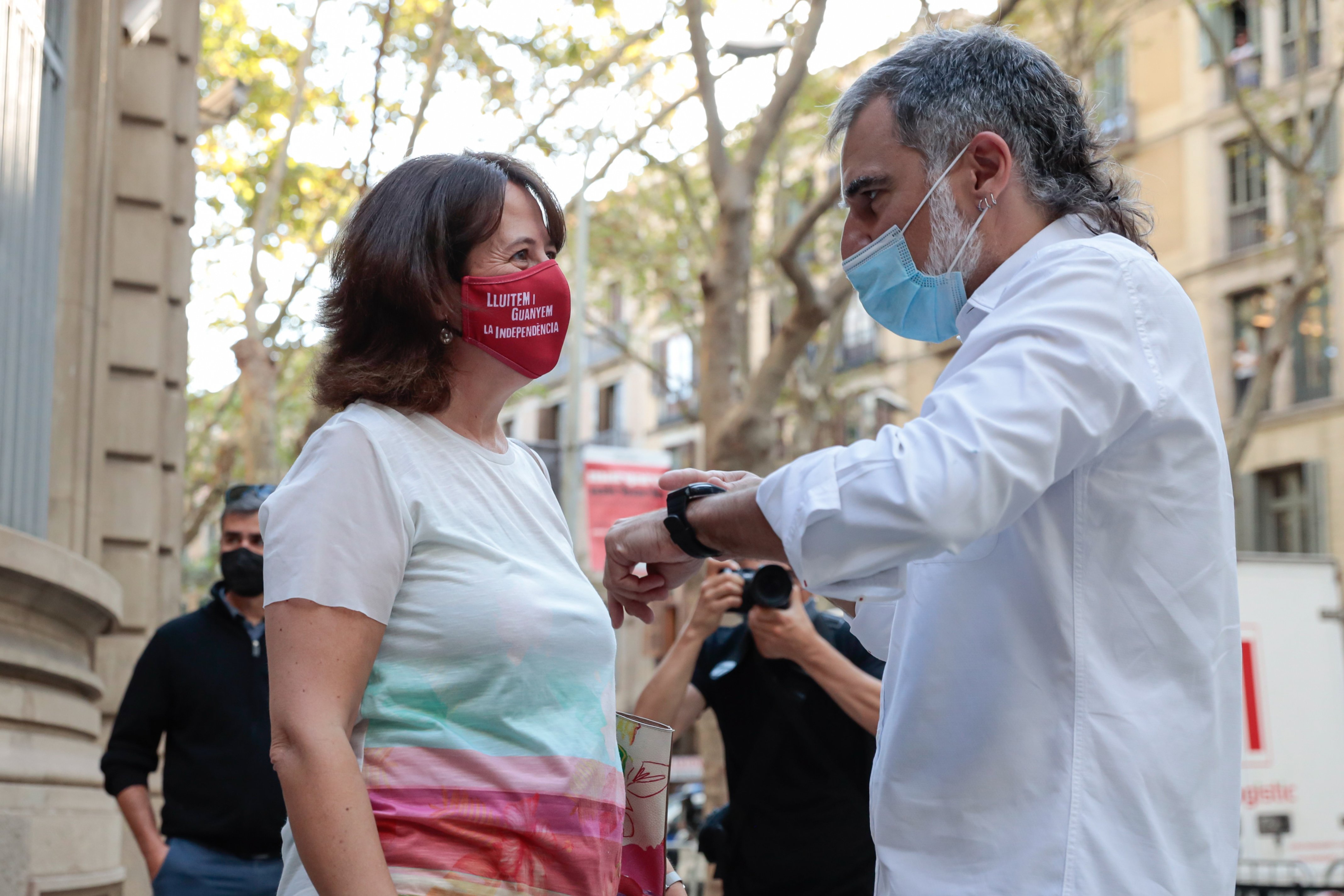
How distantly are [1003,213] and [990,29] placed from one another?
0.37m

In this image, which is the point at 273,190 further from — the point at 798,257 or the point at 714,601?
the point at 714,601

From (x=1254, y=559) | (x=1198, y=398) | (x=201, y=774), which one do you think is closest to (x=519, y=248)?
(x=1198, y=398)

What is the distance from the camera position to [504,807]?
2117mm

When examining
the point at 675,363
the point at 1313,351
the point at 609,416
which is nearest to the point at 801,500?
the point at 1313,351

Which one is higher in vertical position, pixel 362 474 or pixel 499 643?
pixel 362 474

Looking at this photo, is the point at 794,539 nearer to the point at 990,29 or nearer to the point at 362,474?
the point at 362,474

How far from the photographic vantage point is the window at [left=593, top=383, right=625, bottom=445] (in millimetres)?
44750

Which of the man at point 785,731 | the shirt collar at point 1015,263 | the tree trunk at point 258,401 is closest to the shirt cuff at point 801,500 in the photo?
the shirt collar at point 1015,263

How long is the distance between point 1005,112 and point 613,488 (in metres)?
17.5

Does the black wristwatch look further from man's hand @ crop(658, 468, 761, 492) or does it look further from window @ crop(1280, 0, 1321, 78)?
window @ crop(1280, 0, 1321, 78)

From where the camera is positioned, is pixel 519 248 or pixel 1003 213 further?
pixel 519 248

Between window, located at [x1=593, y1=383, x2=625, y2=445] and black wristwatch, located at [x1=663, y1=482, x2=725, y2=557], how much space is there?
4224cm

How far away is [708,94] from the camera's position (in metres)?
9.21

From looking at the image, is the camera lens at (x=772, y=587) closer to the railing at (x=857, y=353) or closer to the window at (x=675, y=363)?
the railing at (x=857, y=353)
